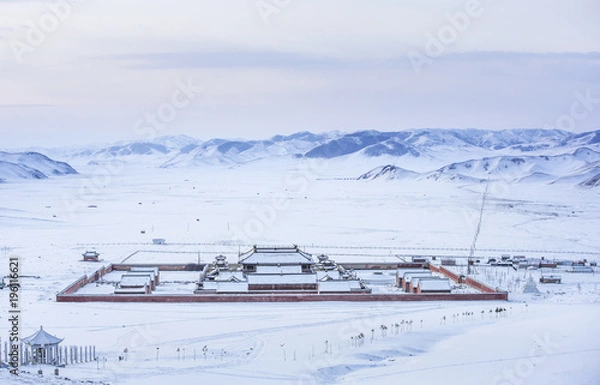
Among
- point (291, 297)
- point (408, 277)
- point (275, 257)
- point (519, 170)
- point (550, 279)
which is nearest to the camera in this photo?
point (291, 297)

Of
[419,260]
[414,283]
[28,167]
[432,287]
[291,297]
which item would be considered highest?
[28,167]

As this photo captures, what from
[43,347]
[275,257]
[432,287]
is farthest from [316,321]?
[43,347]

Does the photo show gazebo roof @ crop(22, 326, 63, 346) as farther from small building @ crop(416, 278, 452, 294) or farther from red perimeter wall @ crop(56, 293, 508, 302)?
small building @ crop(416, 278, 452, 294)

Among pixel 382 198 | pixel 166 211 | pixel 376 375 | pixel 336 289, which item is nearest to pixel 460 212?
pixel 382 198

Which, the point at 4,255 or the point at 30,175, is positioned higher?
the point at 30,175

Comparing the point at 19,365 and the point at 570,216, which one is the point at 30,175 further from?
the point at 19,365

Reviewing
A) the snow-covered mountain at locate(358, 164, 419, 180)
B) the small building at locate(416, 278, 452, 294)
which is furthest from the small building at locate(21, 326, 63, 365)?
the snow-covered mountain at locate(358, 164, 419, 180)

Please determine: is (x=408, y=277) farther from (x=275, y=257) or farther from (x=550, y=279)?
(x=550, y=279)
